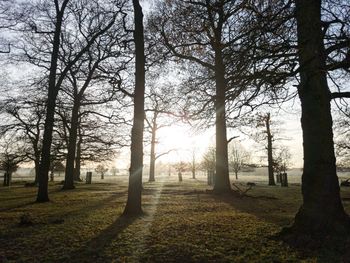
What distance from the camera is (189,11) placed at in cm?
643

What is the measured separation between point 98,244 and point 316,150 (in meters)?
4.63

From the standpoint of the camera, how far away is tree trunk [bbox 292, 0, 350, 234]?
18.3 feet

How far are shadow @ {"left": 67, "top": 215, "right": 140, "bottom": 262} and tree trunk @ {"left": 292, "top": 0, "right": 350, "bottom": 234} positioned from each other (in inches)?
148

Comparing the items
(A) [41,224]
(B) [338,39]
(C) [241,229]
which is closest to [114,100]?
(A) [41,224]

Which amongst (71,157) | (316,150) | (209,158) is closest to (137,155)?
(316,150)

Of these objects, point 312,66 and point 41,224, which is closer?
point 312,66

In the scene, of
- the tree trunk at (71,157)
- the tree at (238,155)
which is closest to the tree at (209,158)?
the tree at (238,155)

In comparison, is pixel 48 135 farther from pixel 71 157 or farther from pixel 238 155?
pixel 238 155

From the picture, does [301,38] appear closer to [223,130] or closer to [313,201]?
[313,201]

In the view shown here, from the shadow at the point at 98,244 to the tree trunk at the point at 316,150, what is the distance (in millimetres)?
3756

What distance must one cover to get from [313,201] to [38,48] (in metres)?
16.1

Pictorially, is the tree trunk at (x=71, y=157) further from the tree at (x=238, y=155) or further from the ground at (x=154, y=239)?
the tree at (x=238, y=155)

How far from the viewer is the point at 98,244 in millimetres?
5629

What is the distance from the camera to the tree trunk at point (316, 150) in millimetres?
5582
